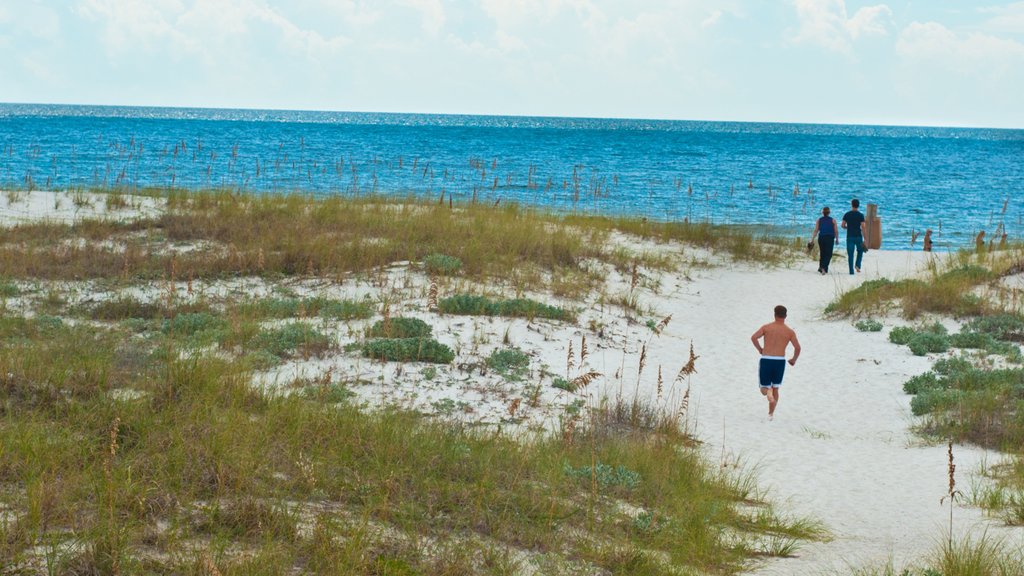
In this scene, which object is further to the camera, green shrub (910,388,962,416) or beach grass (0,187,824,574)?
green shrub (910,388,962,416)

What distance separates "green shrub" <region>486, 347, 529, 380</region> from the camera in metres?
11.2

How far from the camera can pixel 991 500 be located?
297 inches

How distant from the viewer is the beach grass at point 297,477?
5.30 m

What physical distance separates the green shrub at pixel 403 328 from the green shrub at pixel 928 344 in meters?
7.48

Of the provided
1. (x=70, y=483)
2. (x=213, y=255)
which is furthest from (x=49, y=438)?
(x=213, y=255)

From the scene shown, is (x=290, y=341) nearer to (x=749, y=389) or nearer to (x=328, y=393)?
(x=328, y=393)

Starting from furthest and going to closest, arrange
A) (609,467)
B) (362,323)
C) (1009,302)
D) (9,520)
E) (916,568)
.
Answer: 1. (1009,302)
2. (362,323)
3. (609,467)
4. (916,568)
5. (9,520)

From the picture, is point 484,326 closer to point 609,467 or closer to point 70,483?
point 609,467

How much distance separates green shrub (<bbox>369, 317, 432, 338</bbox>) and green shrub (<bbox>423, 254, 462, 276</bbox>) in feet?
10.7

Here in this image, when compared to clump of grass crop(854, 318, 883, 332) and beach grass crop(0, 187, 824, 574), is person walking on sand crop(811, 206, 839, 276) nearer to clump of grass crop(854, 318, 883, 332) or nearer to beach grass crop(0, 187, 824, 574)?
clump of grass crop(854, 318, 883, 332)

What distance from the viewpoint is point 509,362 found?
1148 cm

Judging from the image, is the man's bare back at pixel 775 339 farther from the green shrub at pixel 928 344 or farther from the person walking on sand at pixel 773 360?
the green shrub at pixel 928 344

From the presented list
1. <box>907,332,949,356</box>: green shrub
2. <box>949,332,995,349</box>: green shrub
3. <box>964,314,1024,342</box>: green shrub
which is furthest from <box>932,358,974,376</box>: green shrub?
<box>964,314,1024,342</box>: green shrub

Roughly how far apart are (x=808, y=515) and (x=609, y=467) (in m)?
1.69
